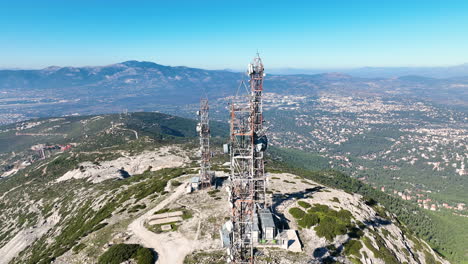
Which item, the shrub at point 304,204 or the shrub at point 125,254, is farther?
the shrub at point 304,204

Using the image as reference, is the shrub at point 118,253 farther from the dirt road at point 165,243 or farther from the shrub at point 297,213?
the shrub at point 297,213

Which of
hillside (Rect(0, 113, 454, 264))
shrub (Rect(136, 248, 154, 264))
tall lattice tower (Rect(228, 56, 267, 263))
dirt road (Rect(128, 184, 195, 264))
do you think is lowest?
hillside (Rect(0, 113, 454, 264))

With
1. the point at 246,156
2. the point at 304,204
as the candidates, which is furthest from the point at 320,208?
the point at 246,156

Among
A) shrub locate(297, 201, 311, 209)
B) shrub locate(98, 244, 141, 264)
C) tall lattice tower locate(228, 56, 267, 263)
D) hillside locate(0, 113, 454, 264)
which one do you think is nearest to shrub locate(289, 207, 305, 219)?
hillside locate(0, 113, 454, 264)

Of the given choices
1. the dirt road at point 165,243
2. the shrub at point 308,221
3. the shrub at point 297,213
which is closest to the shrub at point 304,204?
the shrub at point 297,213

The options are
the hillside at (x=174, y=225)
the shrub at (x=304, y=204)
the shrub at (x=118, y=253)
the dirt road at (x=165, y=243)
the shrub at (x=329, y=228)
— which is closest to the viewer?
the shrub at (x=118, y=253)

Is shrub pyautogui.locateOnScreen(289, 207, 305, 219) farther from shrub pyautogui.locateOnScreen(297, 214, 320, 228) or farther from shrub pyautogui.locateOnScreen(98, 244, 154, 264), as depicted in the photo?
shrub pyautogui.locateOnScreen(98, 244, 154, 264)

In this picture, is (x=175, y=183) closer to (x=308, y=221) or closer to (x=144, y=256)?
(x=144, y=256)

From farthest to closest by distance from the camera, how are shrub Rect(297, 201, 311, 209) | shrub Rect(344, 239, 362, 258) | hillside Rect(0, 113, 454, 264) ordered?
1. shrub Rect(297, 201, 311, 209)
2. shrub Rect(344, 239, 362, 258)
3. hillside Rect(0, 113, 454, 264)

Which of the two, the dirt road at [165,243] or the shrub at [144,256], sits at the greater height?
the shrub at [144,256]
